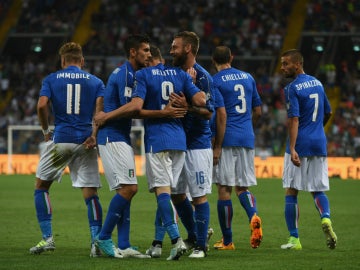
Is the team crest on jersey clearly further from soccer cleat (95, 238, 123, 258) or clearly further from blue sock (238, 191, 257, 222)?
blue sock (238, 191, 257, 222)

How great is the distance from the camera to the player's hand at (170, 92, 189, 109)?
902 centimetres

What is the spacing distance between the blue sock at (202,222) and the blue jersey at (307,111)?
1.66 meters

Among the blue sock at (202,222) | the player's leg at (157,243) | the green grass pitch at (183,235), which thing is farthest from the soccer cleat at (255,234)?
the player's leg at (157,243)

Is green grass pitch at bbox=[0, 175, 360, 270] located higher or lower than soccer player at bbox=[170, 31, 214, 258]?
lower

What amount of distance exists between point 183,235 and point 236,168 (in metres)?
1.62

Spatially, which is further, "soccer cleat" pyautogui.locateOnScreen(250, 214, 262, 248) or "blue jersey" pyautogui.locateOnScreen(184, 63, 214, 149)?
"soccer cleat" pyautogui.locateOnScreen(250, 214, 262, 248)

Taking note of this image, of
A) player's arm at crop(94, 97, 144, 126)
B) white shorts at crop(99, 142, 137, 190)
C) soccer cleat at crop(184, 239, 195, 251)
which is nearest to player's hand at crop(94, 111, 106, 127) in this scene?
player's arm at crop(94, 97, 144, 126)

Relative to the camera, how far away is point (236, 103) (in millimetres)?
10820

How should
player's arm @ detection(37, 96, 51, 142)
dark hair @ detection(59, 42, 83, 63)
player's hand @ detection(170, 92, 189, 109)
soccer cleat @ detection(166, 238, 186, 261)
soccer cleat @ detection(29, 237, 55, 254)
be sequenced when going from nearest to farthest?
soccer cleat @ detection(166, 238, 186, 261), player's hand @ detection(170, 92, 189, 109), soccer cleat @ detection(29, 237, 55, 254), player's arm @ detection(37, 96, 51, 142), dark hair @ detection(59, 42, 83, 63)

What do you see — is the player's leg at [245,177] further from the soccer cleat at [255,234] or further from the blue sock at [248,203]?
the soccer cleat at [255,234]

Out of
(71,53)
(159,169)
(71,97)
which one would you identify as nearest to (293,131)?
(159,169)

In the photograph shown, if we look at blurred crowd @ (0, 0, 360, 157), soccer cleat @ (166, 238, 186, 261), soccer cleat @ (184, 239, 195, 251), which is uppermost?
blurred crowd @ (0, 0, 360, 157)

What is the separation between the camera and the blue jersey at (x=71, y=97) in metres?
9.91

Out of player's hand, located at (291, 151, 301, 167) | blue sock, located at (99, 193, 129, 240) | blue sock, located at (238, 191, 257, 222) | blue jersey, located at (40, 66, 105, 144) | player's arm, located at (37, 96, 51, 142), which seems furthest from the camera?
blue sock, located at (238, 191, 257, 222)
